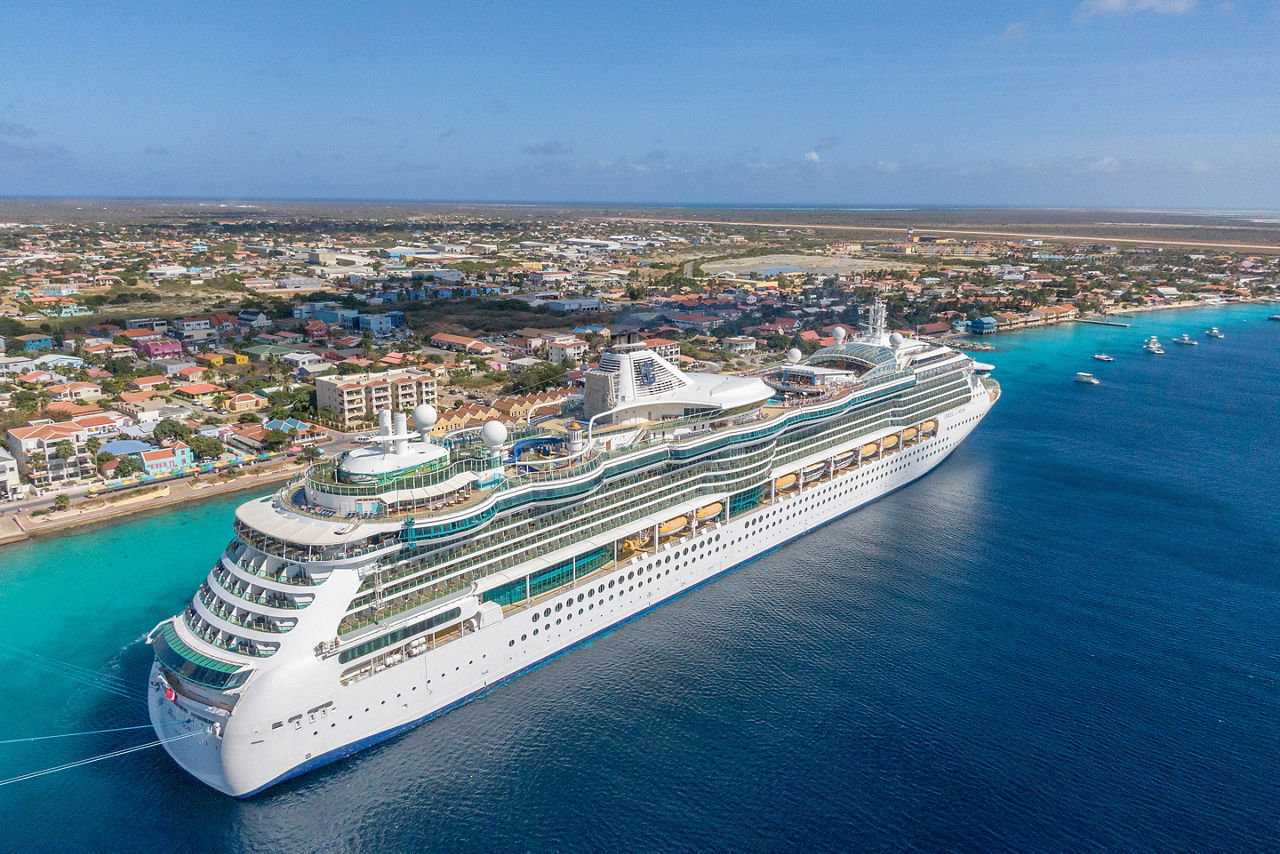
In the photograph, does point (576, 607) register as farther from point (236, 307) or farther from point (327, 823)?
point (236, 307)

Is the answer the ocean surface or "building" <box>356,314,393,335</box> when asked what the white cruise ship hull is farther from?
"building" <box>356,314,393,335</box>

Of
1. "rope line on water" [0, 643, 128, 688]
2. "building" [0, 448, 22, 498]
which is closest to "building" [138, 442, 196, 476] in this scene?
"building" [0, 448, 22, 498]

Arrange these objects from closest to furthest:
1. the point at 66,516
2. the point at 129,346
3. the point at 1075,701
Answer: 1. the point at 1075,701
2. the point at 66,516
3. the point at 129,346

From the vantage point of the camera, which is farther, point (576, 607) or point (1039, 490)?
point (1039, 490)

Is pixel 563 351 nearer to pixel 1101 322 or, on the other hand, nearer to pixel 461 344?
pixel 461 344

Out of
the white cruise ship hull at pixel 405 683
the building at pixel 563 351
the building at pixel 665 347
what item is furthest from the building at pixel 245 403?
the white cruise ship hull at pixel 405 683

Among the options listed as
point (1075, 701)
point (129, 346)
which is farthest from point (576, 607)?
point (129, 346)

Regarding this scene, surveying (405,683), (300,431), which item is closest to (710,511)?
(405,683)

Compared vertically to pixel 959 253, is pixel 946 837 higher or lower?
lower
